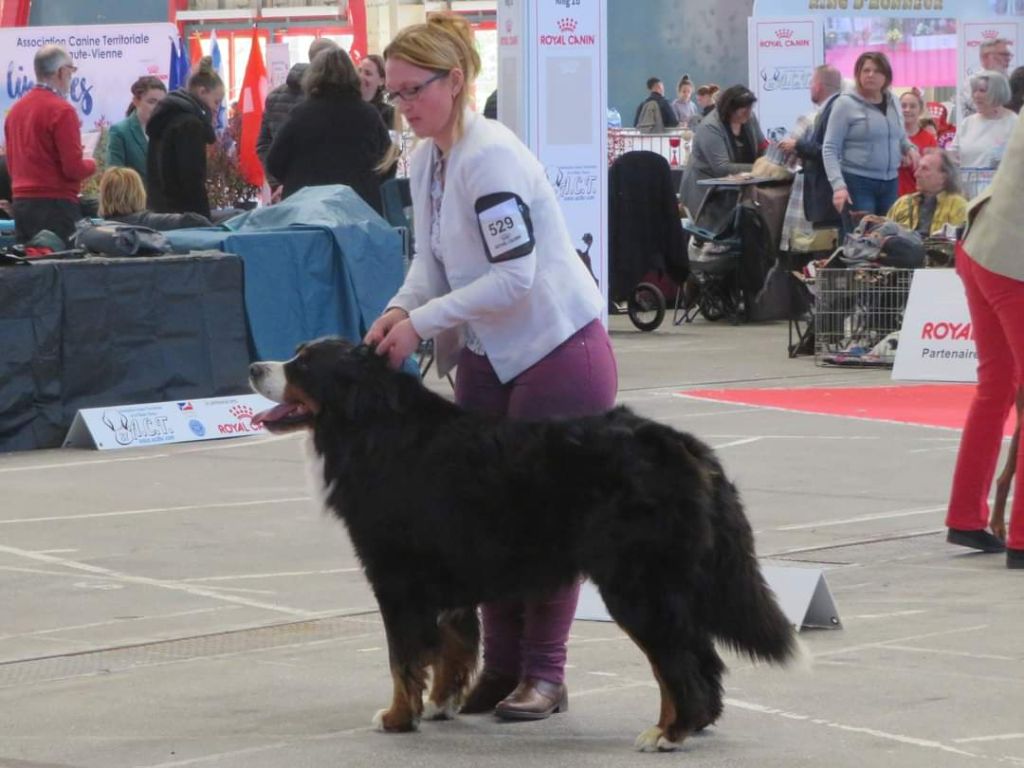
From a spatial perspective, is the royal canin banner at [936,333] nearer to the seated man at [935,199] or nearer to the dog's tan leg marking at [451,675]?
the seated man at [935,199]

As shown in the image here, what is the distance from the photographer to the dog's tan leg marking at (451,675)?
5160mm

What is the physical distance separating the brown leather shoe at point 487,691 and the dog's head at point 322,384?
0.92 meters

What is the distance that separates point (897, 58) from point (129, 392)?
669 inches

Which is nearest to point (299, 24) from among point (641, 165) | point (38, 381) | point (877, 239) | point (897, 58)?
point (897, 58)

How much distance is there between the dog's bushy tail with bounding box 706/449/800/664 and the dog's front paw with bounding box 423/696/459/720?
2.74 ft

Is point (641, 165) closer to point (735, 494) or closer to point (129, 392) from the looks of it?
point (129, 392)

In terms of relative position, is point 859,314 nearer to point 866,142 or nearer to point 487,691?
point 866,142

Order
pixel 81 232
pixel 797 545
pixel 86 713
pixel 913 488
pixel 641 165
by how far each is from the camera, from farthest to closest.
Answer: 1. pixel 641 165
2. pixel 81 232
3. pixel 913 488
4. pixel 797 545
5. pixel 86 713

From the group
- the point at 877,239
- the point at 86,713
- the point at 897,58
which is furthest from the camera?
the point at 897,58

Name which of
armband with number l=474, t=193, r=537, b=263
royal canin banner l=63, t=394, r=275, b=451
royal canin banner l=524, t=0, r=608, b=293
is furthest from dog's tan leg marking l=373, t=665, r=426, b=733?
royal canin banner l=524, t=0, r=608, b=293

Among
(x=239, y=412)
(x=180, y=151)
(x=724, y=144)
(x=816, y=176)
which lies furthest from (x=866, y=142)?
(x=239, y=412)

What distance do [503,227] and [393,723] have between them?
4.39 feet

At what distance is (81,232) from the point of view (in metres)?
11.7

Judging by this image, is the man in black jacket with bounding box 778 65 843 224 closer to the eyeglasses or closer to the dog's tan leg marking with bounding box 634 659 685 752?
the eyeglasses
